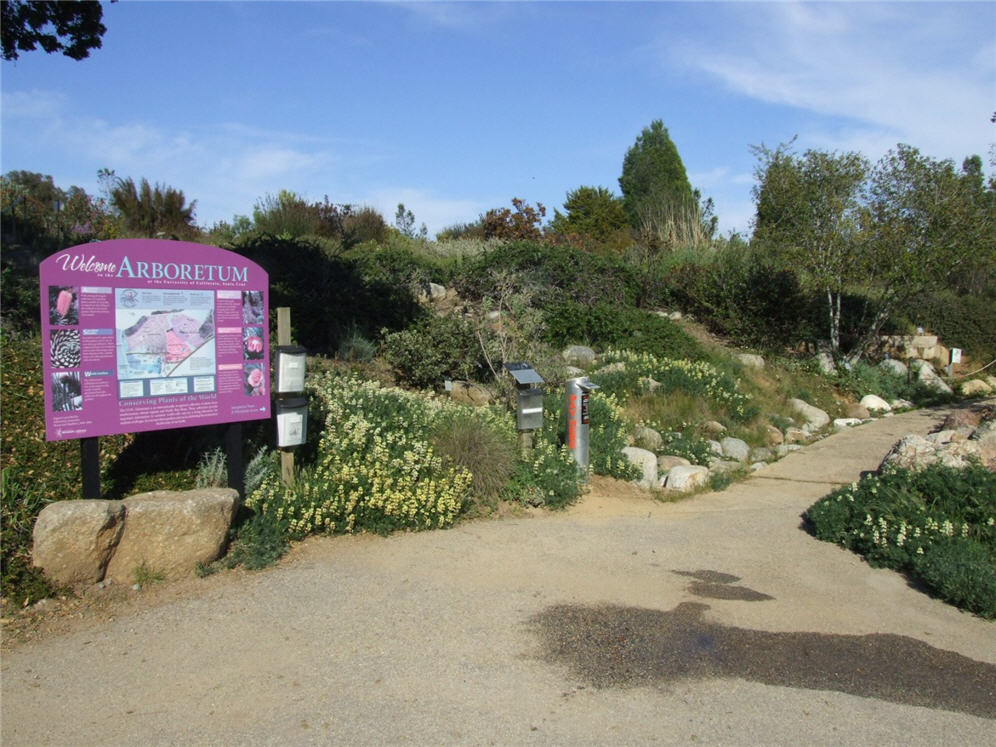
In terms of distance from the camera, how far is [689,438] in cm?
1004

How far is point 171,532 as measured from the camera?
547 centimetres

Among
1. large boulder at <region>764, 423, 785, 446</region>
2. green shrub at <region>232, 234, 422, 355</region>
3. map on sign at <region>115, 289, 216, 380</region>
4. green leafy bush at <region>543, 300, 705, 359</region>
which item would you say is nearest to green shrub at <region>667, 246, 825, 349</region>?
green leafy bush at <region>543, 300, 705, 359</region>

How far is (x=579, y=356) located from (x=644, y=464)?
454 centimetres

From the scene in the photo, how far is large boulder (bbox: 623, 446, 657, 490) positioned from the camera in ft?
27.9

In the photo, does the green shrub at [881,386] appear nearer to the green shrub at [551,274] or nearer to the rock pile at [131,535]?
the green shrub at [551,274]

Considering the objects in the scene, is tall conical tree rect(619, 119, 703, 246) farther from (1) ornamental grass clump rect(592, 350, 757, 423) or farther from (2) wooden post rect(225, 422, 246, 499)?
(2) wooden post rect(225, 422, 246, 499)

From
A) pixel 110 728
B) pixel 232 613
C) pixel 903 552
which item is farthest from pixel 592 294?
pixel 110 728

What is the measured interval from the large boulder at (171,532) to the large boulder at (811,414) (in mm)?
9613

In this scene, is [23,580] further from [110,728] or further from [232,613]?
[110,728]

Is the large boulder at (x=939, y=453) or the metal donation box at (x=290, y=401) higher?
the metal donation box at (x=290, y=401)

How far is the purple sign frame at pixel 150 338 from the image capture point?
5383 mm

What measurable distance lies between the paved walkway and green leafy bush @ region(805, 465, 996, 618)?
16cm

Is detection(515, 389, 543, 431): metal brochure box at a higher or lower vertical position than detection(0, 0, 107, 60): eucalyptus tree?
lower

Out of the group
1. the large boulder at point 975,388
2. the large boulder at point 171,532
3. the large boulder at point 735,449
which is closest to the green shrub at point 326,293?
the large boulder at point 735,449
